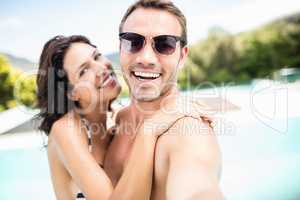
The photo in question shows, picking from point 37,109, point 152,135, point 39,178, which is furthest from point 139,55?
point 39,178

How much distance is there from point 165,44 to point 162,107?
231mm

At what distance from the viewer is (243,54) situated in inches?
187

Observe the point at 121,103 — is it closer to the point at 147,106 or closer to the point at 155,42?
the point at 147,106

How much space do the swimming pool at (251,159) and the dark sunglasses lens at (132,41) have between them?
3.25 ft

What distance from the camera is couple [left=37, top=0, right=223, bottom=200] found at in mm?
1122

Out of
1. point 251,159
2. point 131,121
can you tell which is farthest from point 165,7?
point 251,159

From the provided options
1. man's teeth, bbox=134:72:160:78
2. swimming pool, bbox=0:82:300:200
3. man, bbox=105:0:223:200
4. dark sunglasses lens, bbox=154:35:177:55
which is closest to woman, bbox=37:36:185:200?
man, bbox=105:0:223:200

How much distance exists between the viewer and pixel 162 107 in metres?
1.36

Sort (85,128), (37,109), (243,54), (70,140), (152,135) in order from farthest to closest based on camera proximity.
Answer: (243,54), (37,109), (85,128), (70,140), (152,135)

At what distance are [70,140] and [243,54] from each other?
12.3 ft

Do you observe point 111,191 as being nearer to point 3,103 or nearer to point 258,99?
point 3,103

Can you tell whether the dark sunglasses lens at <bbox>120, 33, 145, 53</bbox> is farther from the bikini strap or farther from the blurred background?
the bikini strap

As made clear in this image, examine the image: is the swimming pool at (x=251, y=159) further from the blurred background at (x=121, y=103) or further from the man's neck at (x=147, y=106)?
the man's neck at (x=147, y=106)

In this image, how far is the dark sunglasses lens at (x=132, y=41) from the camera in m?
1.33
